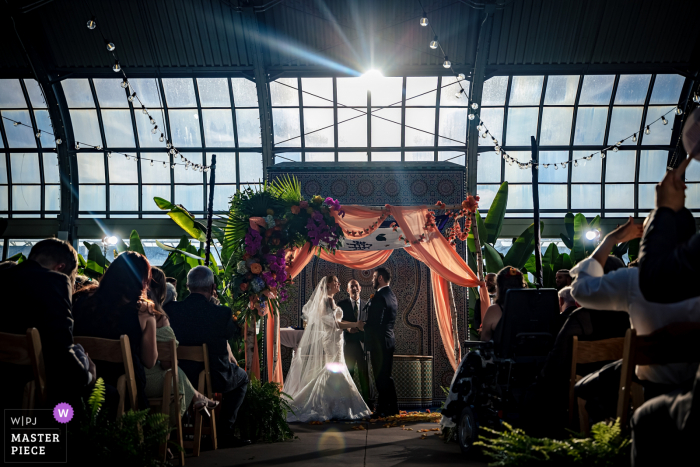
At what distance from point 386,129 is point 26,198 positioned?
7.79 meters

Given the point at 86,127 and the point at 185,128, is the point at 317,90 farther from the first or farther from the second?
the point at 86,127

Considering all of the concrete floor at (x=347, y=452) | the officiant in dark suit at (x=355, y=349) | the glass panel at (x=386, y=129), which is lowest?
the concrete floor at (x=347, y=452)

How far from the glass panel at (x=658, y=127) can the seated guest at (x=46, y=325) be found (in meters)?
12.1

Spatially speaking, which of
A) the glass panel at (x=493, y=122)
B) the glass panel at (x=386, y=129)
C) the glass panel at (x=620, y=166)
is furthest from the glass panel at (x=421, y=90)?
the glass panel at (x=620, y=166)

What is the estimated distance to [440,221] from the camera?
7.48 m

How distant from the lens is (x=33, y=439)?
7.80 ft

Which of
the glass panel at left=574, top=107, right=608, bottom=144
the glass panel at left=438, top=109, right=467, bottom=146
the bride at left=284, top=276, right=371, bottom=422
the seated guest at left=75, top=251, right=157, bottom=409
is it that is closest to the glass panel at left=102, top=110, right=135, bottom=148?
the glass panel at left=438, top=109, right=467, bottom=146

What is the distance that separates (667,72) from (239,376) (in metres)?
10.5

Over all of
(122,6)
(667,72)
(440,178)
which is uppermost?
(122,6)

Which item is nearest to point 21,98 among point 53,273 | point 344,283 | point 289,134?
point 289,134

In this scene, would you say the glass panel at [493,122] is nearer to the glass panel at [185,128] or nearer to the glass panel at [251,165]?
the glass panel at [251,165]

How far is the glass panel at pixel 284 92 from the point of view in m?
11.7

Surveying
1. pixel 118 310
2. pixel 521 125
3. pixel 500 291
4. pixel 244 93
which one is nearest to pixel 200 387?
pixel 118 310

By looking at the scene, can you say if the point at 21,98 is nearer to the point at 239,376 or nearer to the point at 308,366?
the point at 308,366
